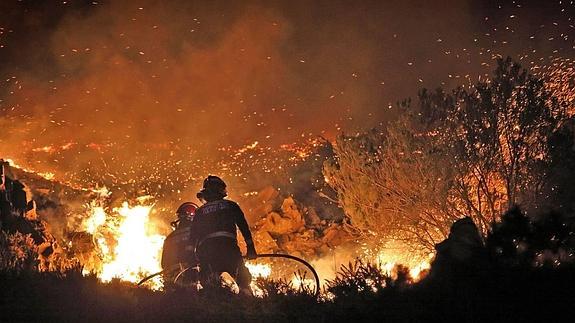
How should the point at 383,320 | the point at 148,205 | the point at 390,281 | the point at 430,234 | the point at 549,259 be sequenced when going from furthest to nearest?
the point at 148,205 → the point at 430,234 → the point at 390,281 → the point at 549,259 → the point at 383,320

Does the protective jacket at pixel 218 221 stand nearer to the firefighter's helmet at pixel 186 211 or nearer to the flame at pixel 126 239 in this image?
the firefighter's helmet at pixel 186 211

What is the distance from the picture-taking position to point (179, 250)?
862cm

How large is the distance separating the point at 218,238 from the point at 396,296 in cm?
322

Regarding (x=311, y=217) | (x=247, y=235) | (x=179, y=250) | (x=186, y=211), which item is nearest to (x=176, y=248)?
(x=179, y=250)

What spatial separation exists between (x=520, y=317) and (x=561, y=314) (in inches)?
10.4

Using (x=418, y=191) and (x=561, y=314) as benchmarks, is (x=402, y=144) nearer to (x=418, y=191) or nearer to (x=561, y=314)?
(x=418, y=191)

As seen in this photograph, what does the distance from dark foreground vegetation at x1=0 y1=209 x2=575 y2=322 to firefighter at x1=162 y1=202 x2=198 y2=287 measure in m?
2.88

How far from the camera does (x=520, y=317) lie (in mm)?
3619

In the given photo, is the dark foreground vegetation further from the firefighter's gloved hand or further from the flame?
the flame

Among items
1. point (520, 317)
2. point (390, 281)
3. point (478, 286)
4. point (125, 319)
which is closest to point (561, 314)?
point (520, 317)

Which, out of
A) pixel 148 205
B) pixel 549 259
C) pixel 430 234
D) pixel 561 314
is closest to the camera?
pixel 561 314

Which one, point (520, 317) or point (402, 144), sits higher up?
point (402, 144)

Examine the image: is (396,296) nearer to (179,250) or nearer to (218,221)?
(218,221)

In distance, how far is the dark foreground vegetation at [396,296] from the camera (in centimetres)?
379
